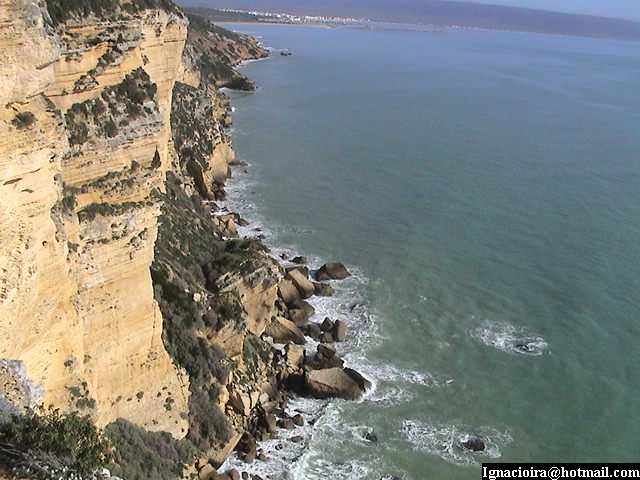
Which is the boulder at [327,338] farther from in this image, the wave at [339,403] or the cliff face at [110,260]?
the cliff face at [110,260]

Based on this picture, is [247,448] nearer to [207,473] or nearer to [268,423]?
[268,423]

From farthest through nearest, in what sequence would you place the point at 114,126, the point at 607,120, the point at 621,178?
the point at 607,120 < the point at 621,178 < the point at 114,126

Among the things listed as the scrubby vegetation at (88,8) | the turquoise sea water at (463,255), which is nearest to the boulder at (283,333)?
the turquoise sea water at (463,255)

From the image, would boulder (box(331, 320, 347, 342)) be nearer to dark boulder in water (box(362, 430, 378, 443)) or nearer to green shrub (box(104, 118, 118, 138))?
dark boulder in water (box(362, 430, 378, 443))

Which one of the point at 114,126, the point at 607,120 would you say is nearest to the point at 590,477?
the point at 114,126

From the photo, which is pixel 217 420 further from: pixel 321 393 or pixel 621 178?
pixel 621 178

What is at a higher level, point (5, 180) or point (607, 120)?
point (5, 180)

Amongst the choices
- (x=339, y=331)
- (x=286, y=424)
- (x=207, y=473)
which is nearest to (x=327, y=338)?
(x=339, y=331)
